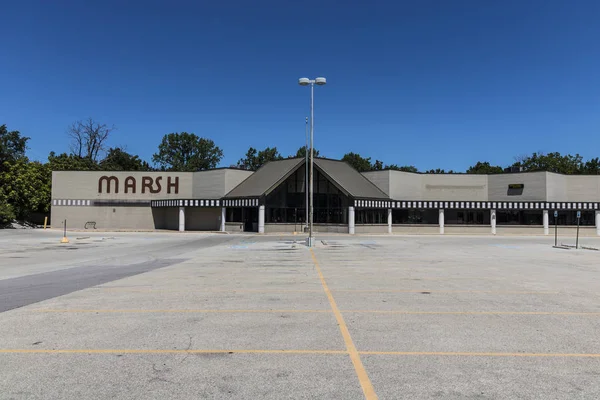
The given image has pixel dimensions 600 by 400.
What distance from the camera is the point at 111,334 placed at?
5.92 metres

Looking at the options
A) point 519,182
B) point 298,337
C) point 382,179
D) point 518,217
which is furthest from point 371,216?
point 298,337

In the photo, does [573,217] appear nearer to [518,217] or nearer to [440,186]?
[518,217]

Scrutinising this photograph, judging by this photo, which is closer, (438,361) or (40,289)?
(438,361)

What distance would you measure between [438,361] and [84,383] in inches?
155

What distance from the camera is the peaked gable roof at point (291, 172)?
4381 cm

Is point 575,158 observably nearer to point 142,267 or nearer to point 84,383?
point 142,267

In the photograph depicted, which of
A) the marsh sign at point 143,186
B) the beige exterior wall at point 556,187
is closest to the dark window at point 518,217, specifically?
the beige exterior wall at point 556,187

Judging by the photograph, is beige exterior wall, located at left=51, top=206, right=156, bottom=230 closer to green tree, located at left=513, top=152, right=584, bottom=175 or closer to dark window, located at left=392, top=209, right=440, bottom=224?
dark window, located at left=392, top=209, right=440, bottom=224

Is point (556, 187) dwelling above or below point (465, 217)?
above

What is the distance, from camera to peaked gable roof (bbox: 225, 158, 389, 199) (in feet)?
144

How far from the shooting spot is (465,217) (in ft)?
156

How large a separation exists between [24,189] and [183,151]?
4907 cm

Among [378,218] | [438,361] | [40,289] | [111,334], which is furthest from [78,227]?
[438,361]

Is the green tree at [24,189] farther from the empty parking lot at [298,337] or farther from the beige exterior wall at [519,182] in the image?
the beige exterior wall at [519,182]
